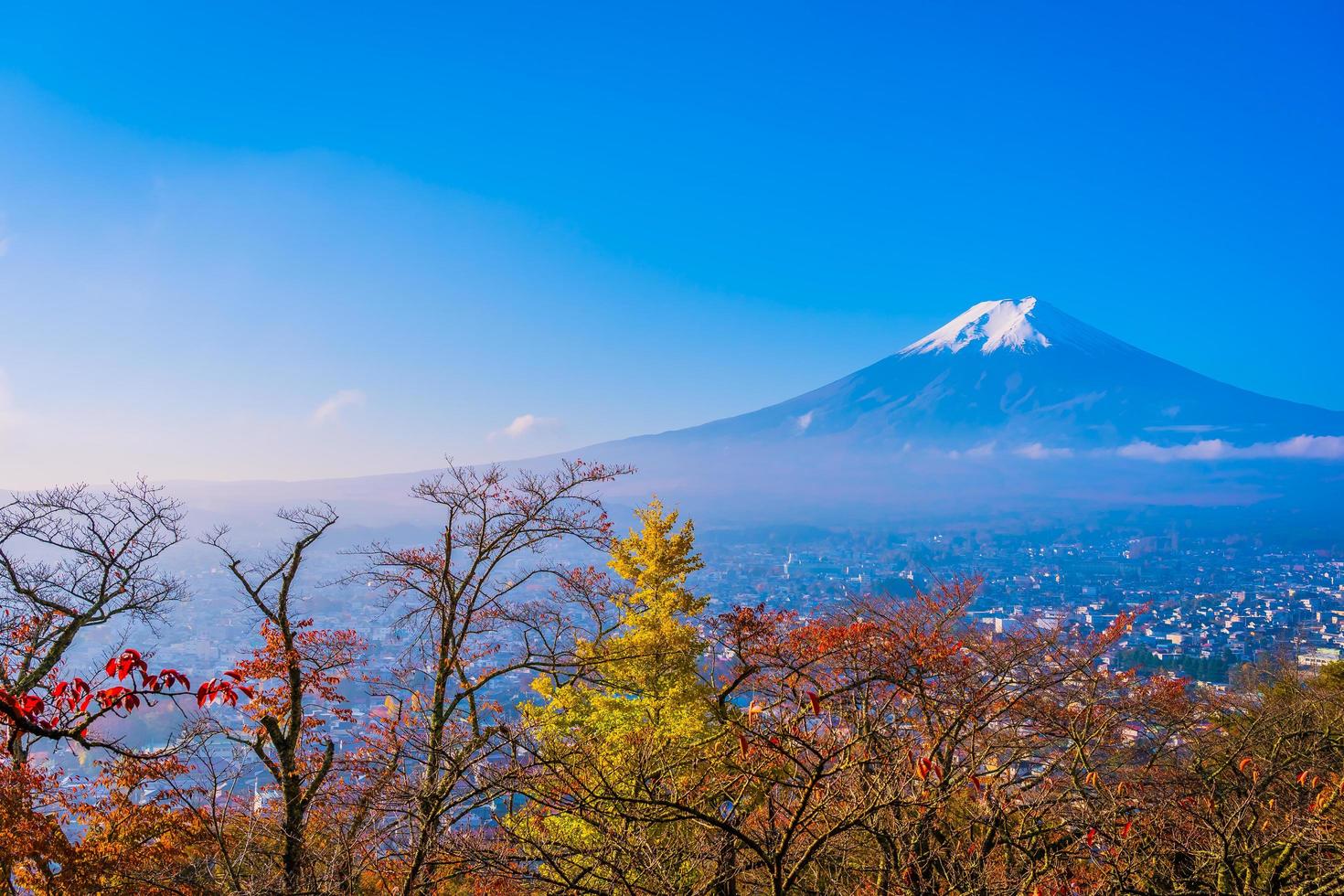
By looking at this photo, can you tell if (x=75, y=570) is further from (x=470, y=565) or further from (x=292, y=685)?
(x=470, y=565)

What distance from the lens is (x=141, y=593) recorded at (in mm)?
9750

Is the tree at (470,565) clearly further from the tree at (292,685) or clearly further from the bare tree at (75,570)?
the bare tree at (75,570)

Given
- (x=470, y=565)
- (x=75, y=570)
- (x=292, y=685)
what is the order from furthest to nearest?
(x=470, y=565) → (x=75, y=570) → (x=292, y=685)

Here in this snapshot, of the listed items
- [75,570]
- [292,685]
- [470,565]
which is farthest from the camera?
[470,565]

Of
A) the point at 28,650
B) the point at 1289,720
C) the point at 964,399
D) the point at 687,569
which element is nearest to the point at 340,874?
the point at 28,650

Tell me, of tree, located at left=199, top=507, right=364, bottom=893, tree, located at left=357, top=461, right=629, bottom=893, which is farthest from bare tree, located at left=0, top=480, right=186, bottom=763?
tree, located at left=357, top=461, right=629, bottom=893

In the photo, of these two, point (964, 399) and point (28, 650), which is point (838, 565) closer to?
point (28, 650)

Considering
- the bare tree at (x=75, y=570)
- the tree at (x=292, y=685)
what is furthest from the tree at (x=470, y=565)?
the bare tree at (x=75, y=570)

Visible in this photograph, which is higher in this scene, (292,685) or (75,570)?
(75,570)

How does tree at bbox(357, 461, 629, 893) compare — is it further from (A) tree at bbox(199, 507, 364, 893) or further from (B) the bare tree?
(B) the bare tree

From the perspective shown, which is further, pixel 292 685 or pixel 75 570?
pixel 75 570

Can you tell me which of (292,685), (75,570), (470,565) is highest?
(75,570)

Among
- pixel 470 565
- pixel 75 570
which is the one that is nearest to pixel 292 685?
pixel 470 565

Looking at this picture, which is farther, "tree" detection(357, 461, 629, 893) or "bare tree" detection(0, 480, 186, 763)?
"tree" detection(357, 461, 629, 893)
